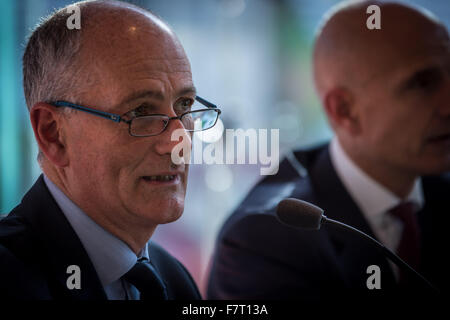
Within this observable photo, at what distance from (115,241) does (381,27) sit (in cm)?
97

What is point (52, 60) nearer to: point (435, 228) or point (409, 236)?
point (409, 236)

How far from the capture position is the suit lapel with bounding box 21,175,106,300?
31.8 inches

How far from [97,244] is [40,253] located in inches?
4.4

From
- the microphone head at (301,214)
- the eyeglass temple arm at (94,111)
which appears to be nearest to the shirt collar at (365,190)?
the microphone head at (301,214)

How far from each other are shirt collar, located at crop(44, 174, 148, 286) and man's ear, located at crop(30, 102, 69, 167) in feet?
0.24

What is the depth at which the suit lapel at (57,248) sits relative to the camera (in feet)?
2.65

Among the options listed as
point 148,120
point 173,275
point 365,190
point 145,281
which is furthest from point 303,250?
point 148,120

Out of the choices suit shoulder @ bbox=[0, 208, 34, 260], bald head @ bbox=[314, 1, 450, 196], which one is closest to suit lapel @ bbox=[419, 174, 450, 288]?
bald head @ bbox=[314, 1, 450, 196]

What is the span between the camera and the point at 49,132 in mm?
851

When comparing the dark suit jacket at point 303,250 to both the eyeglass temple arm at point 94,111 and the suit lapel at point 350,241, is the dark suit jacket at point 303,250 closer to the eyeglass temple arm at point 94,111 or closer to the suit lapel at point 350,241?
the suit lapel at point 350,241

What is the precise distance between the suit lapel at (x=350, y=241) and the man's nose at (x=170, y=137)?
565mm

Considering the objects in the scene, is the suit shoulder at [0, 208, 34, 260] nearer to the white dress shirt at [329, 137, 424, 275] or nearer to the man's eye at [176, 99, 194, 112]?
the man's eye at [176, 99, 194, 112]
